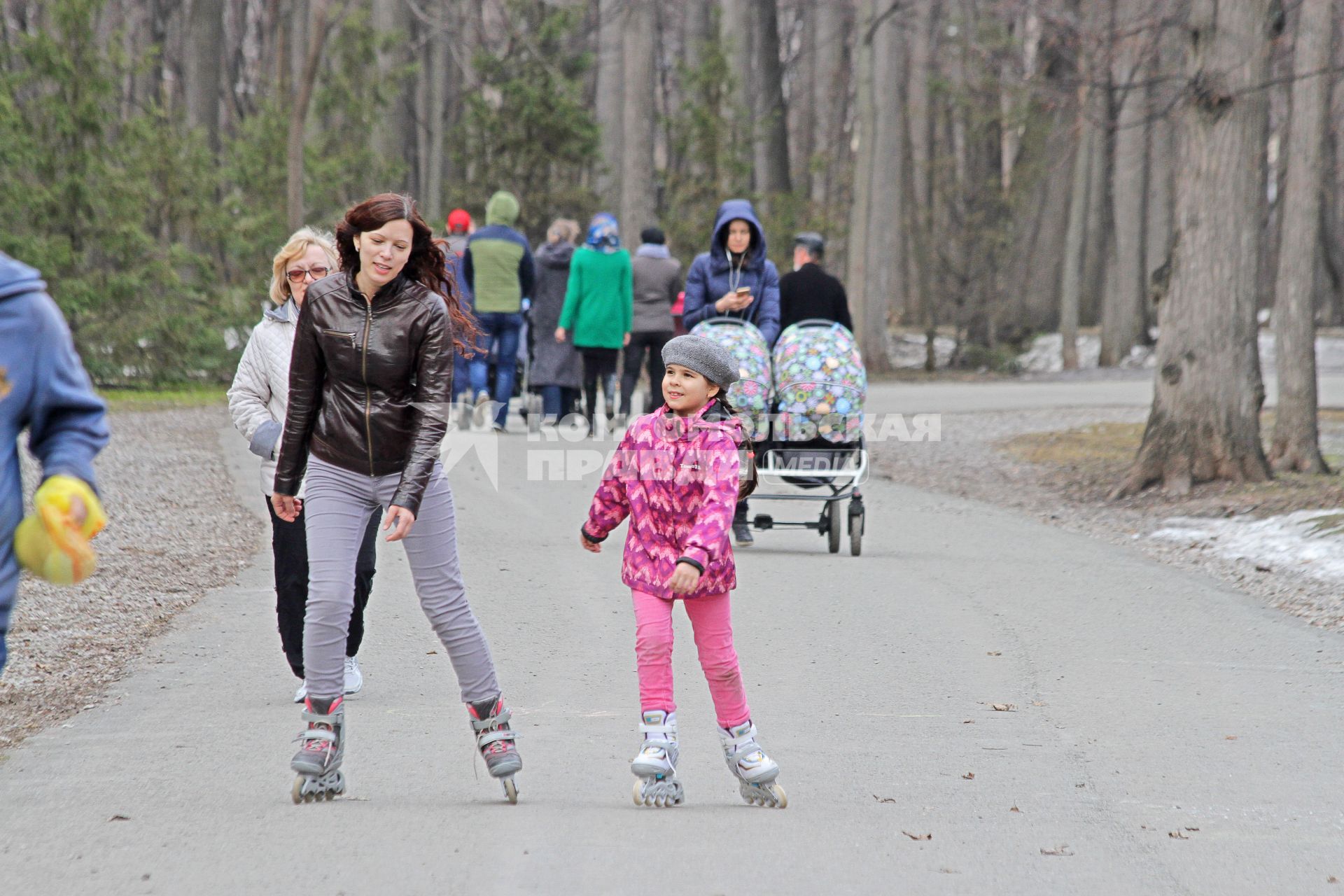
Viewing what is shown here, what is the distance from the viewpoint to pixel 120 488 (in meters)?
12.7

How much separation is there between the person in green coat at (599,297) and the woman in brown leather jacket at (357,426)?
35.7 ft

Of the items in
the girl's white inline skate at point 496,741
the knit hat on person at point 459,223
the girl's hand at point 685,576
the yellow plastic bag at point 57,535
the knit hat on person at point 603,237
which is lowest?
the girl's white inline skate at point 496,741

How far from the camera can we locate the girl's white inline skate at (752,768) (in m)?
5.01

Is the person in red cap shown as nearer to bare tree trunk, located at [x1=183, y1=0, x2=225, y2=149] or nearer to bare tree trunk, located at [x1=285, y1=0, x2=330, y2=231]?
bare tree trunk, located at [x1=285, y1=0, x2=330, y2=231]

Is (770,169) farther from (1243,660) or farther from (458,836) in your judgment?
(458,836)

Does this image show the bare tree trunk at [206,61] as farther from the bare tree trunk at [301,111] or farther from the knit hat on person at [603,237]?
the knit hat on person at [603,237]

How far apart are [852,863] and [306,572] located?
8.19 feet

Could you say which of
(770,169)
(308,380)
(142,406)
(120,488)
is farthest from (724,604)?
(770,169)

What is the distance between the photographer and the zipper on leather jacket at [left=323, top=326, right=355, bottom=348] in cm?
486

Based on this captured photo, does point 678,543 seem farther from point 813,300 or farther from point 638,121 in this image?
point 638,121

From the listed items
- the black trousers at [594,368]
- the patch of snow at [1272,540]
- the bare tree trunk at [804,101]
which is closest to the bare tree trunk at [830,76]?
the bare tree trunk at [804,101]

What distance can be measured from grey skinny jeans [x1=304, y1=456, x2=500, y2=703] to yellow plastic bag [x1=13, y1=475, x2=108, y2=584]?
4.95ft

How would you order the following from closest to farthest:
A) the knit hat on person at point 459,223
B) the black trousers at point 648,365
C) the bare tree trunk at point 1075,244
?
the black trousers at point 648,365 → the knit hat on person at point 459,223 → the bare tree trunk at point 1075,244

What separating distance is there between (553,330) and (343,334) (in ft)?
39.7
